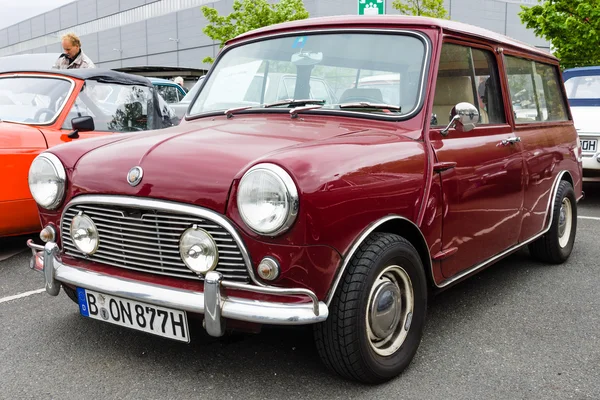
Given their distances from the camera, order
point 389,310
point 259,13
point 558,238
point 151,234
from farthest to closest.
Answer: point 259,13 < point 558,238 < point 389,310 < point 151,234

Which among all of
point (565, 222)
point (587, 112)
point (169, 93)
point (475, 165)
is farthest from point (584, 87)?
point (169, 93)

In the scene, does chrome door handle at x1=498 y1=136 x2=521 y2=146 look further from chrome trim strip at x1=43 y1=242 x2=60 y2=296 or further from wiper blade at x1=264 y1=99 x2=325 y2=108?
chrome trim strip at x1=43 y1=242 x2=60 y2=296

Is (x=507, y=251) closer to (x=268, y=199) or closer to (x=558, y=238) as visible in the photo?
(x=558, y=238)

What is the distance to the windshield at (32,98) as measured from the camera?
536cm

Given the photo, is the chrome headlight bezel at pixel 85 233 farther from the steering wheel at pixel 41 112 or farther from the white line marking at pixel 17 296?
the steering wheel at pixel 41 112

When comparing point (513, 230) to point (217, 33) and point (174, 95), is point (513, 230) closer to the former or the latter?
point (174, 95)

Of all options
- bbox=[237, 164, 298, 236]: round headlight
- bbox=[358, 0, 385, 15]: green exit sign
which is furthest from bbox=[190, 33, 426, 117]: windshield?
bbox=[358, 0, 385, 15]: green exit sign

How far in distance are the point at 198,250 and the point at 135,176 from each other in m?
0.45

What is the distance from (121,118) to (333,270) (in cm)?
399

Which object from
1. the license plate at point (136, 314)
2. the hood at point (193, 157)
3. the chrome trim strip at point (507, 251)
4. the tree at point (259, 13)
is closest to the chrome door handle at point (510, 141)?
the chrome trim strip at point (507, 251)

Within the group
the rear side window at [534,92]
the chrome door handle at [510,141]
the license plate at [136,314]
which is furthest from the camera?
the rear side window at [534,92]

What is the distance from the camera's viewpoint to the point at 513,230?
394 centimetres

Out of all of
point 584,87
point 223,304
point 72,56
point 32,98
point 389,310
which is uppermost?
point 72,56

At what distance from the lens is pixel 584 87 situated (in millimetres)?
8703
